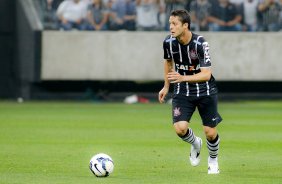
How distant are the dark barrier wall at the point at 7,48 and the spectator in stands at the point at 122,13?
3.47 metres

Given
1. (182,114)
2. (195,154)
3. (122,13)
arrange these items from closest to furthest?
1. (182,114)
2. (195,154)
3. (122,13)

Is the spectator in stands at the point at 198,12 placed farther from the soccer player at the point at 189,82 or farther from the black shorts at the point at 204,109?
the black shorts at the point at 204,109

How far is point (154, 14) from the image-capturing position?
2986 centimetres

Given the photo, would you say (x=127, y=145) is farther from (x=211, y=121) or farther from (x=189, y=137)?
(x=211, y=121)

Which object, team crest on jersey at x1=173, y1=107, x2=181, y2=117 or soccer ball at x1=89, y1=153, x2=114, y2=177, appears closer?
soccer ball at x1=89, y1=153, x2=114, y2=177

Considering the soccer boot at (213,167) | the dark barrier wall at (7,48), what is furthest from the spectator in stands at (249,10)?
the soccer boot at (213,167)

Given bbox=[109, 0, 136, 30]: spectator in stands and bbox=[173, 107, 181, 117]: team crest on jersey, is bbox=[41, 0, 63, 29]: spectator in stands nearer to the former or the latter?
bbox=[109, 0, 136, 30]: spectator in stands

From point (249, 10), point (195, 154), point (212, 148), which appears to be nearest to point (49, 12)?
point (249, 10)

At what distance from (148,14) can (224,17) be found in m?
2.49

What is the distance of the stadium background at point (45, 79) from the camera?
101 ft

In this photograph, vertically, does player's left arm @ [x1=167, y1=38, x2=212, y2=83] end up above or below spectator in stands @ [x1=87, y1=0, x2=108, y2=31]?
above

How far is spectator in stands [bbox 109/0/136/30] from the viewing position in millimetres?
30016

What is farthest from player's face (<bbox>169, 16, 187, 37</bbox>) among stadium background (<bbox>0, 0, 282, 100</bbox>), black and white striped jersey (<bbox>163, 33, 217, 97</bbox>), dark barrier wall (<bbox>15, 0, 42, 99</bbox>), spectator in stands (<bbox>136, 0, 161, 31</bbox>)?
dark barrier wall (<bbox>15, 0, 42, 99</bbox>)

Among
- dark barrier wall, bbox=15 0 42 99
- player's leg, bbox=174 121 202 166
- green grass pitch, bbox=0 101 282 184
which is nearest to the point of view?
green grass pitch, bbox=0 101 282 184
